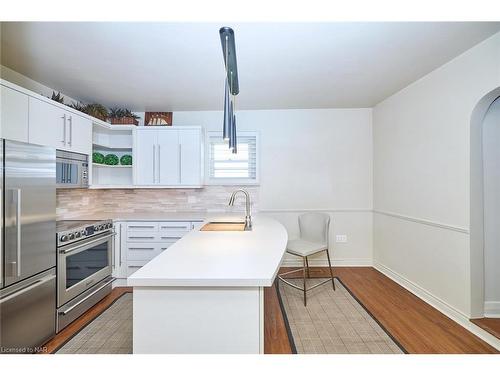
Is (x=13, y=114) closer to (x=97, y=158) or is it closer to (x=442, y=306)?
(x=97, y=158)

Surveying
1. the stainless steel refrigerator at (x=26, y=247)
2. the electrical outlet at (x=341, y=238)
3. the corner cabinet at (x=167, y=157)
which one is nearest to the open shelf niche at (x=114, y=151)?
the corner cabinet at (x=167, y=157)

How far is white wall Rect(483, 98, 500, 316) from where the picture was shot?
7.41 feet

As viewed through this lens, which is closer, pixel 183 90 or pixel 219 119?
pixel 183 90

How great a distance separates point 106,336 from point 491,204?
3.52 metres

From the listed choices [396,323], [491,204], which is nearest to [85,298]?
[396,323]

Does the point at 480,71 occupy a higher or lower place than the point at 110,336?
higher

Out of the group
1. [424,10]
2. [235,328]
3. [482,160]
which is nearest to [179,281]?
[235,328]

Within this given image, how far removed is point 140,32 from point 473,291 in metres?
3.38

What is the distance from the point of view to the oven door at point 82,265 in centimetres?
217

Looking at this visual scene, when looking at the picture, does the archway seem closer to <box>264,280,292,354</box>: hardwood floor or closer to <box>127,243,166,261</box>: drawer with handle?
<box>264,280,292,354</box>: hardwood floor

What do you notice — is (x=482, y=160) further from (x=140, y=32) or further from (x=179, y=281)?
(x=140, y=32)

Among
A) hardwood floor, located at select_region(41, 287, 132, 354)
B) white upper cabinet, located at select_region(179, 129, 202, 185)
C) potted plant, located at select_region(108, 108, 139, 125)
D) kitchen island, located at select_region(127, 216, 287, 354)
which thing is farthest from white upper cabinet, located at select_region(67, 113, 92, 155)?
kitchen island, located at select_region(127, 216, 287, 354)

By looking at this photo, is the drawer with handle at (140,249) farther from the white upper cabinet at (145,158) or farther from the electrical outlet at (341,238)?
the electrical outlet at (341,238)

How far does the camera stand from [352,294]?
2893mm
